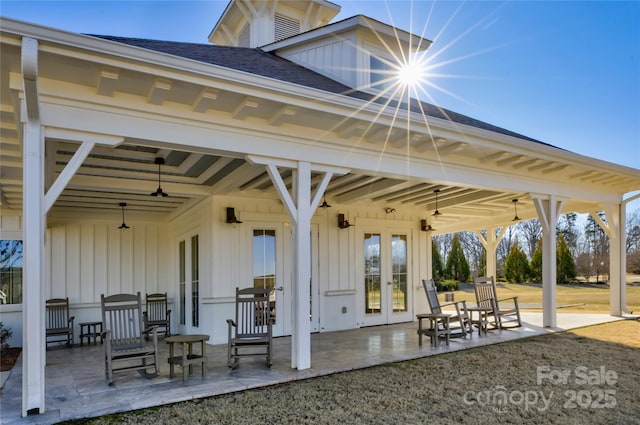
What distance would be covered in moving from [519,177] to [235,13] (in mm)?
7111

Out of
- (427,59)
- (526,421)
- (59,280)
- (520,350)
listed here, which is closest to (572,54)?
(427,59)

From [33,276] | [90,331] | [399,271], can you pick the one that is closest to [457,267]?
[399,271]

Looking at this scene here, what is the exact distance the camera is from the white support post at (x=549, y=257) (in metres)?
7.53

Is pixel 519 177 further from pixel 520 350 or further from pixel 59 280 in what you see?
pixel 59 280

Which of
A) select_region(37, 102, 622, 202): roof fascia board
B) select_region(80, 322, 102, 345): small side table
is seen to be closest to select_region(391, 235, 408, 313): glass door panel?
select_region(37, 102, 622, 202): roof fascia board

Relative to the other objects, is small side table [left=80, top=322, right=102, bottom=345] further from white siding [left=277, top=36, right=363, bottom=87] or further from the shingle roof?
white siding [left=277, top=36, right=363, bottom=87]

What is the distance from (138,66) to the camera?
11.5 feet

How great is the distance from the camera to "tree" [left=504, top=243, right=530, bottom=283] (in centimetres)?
2052

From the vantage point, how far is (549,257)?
759 cm

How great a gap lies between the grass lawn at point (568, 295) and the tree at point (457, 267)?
2.23 feet

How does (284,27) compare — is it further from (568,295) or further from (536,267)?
(536,267)

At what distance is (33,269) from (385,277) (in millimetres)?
6600

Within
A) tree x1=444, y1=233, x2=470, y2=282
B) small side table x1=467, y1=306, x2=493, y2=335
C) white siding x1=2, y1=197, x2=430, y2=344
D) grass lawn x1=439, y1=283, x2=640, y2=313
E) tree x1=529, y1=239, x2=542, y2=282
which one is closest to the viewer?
small side table x1=467, y1=306, x2=493, y2=335

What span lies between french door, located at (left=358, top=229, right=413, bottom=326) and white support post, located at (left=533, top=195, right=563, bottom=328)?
2.62 metres
